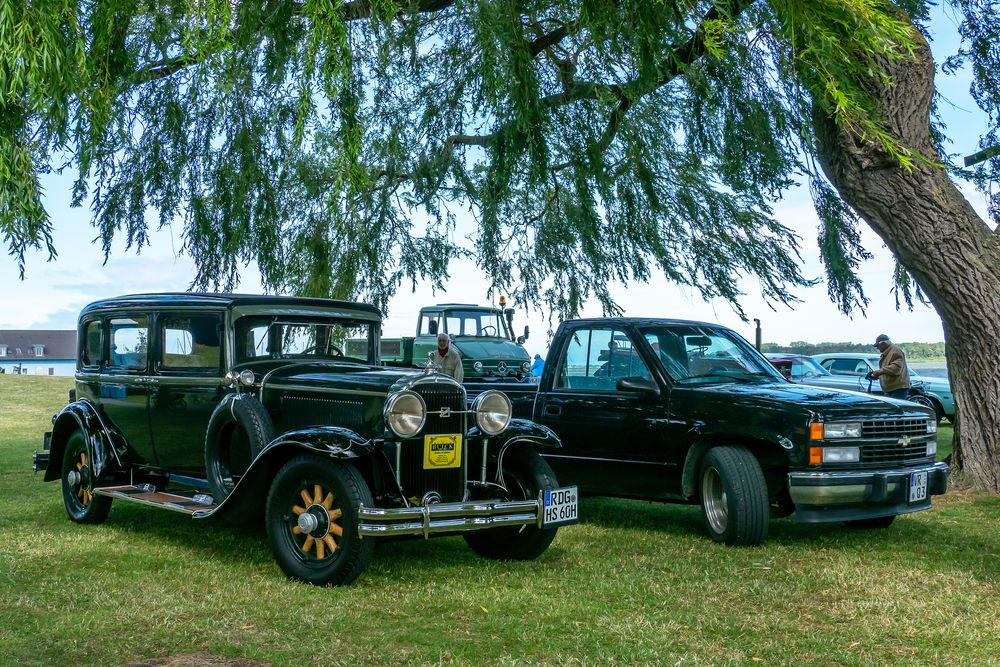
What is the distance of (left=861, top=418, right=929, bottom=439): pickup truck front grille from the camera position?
7.99 meters

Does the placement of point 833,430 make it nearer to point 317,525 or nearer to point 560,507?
point 560,507

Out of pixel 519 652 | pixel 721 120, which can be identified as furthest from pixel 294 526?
pixel 721 120

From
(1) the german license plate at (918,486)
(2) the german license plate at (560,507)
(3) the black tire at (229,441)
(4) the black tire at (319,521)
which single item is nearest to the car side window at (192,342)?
(3) the black tire at (229,441)

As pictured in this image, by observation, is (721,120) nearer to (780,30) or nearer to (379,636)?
(780,30)

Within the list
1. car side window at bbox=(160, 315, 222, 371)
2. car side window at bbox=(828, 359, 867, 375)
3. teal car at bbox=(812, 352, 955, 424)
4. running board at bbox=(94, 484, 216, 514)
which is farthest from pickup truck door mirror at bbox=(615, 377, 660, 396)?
car side window at bbox=(828, 359, 867, 375)

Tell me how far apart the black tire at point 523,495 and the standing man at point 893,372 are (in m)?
10.3

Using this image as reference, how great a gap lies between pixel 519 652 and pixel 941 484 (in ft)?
15.6

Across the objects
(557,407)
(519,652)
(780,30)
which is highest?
(780,30)

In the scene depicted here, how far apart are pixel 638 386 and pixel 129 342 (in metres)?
4.28

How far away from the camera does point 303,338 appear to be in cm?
840

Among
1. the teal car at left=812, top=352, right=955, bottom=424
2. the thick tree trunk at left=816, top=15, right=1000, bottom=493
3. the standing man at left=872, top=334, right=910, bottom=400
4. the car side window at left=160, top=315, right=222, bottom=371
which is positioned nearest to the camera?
the car side window at left=160, top=315, right=222, bottom=371

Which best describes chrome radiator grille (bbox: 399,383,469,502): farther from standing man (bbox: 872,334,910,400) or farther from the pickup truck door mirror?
standing man (bbox: 872,334,910,400)

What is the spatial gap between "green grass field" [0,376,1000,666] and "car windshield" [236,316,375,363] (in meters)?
1.48

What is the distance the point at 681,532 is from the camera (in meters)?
8.72
